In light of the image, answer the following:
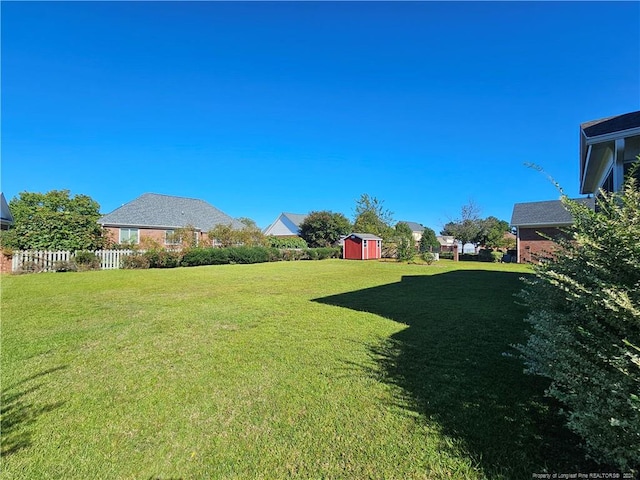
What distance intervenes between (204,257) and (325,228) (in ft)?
71.0

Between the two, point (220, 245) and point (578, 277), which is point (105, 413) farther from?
point (220, 245)

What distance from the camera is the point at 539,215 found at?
25.3 meters

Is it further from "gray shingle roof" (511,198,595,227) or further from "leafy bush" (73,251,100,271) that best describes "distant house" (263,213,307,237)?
"leafy bush" (73,251,100,271)

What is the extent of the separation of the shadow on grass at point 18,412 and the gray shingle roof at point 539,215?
2947cm

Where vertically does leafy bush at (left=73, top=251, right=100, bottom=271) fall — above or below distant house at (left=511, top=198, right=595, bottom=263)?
below

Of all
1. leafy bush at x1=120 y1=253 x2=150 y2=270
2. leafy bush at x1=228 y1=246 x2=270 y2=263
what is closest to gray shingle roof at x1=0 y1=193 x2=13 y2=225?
leafy bush at x1=120 y1=253 x2=150 y2=270

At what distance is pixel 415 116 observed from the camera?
63.7 ft

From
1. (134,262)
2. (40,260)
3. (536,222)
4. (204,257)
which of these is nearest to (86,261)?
(40,260)

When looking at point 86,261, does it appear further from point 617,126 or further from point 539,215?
point 539,215

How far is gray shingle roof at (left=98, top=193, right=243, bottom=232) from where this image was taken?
25531 mm

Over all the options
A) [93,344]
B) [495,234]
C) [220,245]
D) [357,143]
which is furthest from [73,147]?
[495,234]

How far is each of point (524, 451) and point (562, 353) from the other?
781mm

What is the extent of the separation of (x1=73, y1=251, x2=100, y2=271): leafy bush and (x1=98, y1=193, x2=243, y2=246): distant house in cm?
673

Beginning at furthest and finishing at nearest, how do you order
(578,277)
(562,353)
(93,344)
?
1. (93,344)
2. (578,277)
3. (562,353)
